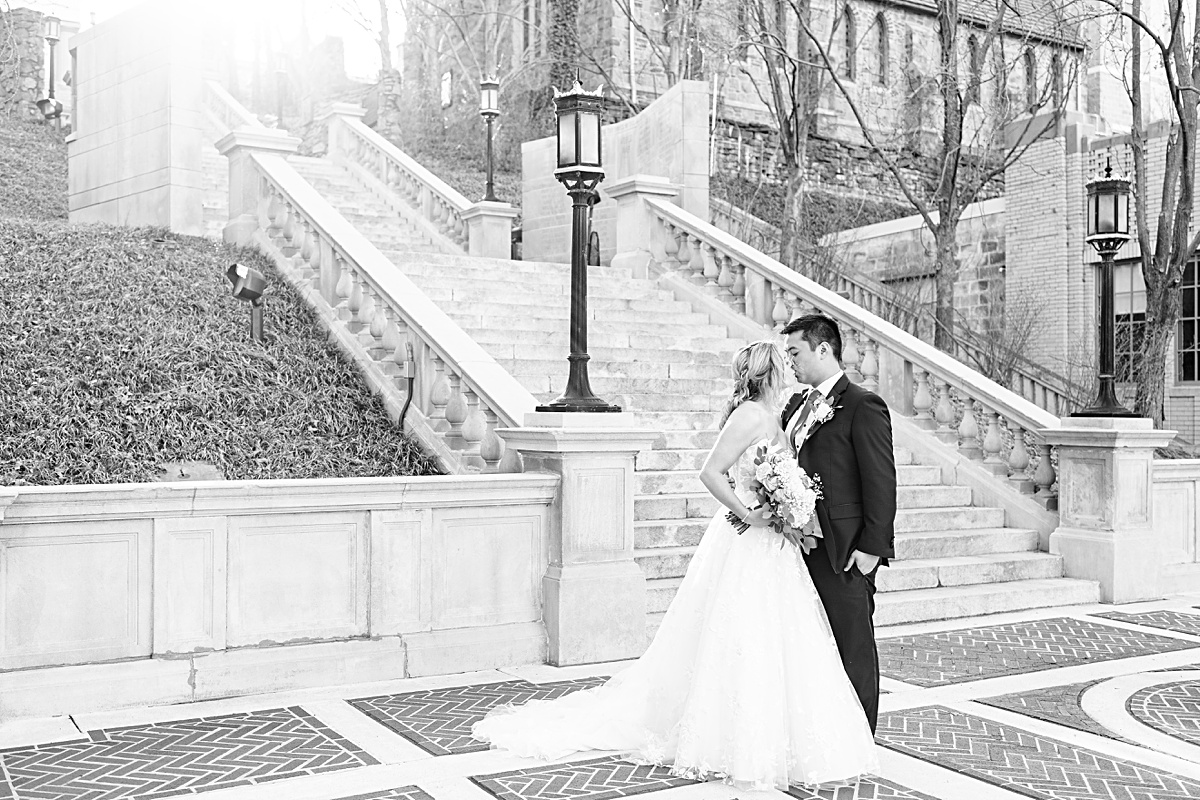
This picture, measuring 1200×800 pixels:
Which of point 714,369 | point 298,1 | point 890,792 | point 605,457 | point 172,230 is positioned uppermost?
point 298,1

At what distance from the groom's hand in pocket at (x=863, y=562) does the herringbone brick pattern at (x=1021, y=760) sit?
3.66 ft

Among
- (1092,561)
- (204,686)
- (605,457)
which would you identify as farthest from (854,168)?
(204,686)

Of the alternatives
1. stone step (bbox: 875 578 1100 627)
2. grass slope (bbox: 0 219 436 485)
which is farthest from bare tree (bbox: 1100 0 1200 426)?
grass slope (bbox: 0 219 436 485)

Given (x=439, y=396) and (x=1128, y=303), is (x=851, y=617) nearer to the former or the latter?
(x=439, y=396)

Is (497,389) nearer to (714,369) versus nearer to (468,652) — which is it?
(468,652)

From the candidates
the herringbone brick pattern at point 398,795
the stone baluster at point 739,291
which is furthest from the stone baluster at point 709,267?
the herringbone brick pattern at point 398,795

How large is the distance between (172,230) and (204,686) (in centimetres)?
1072

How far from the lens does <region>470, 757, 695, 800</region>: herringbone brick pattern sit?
543 cm

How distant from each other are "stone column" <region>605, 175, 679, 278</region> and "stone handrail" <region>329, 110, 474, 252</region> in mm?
4078

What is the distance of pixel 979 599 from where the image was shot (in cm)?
998

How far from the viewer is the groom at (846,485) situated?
5.63 metres

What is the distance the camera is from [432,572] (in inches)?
310

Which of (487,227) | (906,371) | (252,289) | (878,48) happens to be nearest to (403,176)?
(487,227)

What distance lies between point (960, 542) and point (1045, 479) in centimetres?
136
